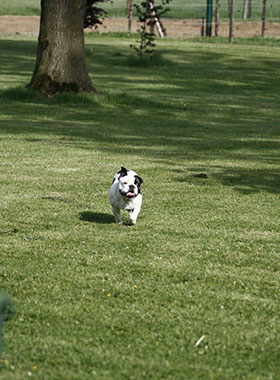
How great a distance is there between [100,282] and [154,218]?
88.7 inches

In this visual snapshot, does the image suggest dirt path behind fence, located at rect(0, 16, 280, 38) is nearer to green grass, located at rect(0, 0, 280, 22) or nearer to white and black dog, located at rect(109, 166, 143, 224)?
green grass, located at rect(0, 0, 280, 22)

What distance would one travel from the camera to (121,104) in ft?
59.8

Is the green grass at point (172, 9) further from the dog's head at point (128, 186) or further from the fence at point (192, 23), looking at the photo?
the dog's head at point (128, 186)

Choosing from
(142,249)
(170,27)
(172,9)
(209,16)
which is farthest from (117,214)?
(172,9)

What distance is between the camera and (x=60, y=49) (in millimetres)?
17719

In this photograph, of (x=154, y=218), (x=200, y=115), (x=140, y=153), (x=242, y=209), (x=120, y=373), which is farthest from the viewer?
(x=200, y=115)

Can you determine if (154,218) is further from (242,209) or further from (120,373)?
(120,373)

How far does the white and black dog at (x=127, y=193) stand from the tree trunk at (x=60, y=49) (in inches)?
434

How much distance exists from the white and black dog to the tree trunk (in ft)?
36.2

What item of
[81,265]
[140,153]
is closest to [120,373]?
[81,265]

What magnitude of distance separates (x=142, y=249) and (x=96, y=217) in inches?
53.1

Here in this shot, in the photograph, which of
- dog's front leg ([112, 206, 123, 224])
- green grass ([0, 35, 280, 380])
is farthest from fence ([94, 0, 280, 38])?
dog's front leg ([112, 206, 123, 224])

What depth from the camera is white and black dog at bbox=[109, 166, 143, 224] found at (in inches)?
271

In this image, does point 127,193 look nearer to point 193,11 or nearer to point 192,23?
point 192,23
